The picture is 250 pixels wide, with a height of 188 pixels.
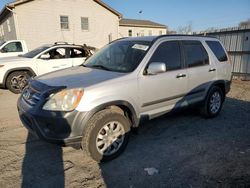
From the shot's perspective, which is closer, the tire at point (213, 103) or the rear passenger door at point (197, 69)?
the rear passenger door at point (197, 69)

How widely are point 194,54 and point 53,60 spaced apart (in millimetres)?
5540

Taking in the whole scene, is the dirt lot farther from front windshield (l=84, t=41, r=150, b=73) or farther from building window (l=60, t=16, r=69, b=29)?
building window (l=60, t=16, r=69, b=29)

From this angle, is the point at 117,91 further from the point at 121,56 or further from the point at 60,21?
the point at 60,21

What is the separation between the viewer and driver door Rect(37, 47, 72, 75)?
8.17 metres

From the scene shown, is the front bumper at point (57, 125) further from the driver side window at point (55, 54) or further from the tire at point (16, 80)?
the driver side window at point (55, 54)

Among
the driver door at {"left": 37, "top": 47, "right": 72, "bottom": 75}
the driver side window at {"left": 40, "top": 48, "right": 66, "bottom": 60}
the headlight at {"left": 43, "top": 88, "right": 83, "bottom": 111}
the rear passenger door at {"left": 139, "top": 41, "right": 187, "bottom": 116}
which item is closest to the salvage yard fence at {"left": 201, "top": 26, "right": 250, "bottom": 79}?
the rear passenger door at {"left": 139, "top": 41, "right": 187, "bottom": 116}

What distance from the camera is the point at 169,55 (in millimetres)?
4164

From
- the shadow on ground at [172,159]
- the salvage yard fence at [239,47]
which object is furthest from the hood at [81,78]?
the salvage yard fence at [239,47]

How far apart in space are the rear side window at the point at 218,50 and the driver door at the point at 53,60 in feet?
17.8

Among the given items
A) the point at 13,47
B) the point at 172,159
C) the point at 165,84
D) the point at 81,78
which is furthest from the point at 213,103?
the point at 13,47

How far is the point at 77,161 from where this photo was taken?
3.52 metres

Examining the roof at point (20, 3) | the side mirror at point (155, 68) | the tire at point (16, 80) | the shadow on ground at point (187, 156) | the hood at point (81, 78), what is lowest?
the shadow on ground at point (187, 156)

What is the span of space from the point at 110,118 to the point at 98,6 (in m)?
19.4

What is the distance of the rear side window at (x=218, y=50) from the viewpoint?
5.15 meters
